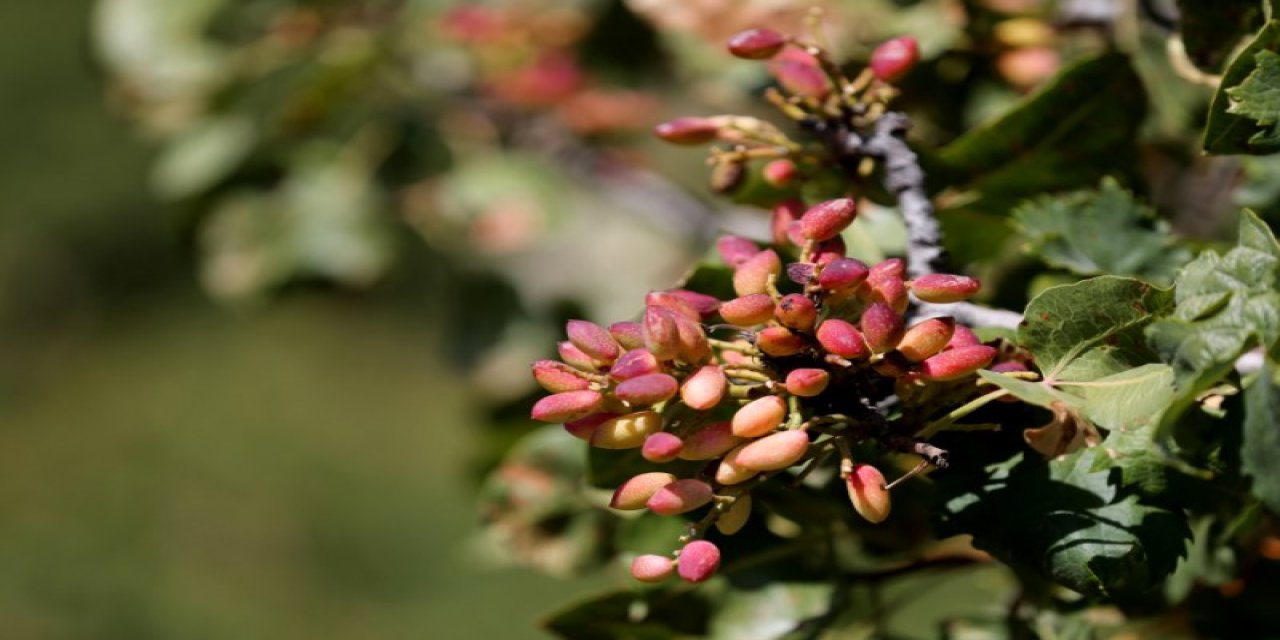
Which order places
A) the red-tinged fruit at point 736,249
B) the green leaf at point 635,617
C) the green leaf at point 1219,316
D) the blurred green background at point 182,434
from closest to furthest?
the green leaf at point 1219,316 → the red-tinged fruit at point 736,249 → the green leaf at point 635,617 → the blurred green background at point 182,434

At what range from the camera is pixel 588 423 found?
0.46 m

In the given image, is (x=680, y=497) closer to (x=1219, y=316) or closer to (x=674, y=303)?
(x=674, y=303)

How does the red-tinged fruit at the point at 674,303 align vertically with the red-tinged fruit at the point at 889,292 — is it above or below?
above

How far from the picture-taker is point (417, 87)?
1457 mm

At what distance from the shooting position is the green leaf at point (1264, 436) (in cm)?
41

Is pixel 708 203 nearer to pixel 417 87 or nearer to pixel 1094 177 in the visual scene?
pixel 417 87

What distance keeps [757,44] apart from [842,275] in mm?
168

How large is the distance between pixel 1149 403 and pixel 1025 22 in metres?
0.43

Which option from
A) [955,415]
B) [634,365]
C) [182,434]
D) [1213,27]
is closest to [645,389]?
[634,365]

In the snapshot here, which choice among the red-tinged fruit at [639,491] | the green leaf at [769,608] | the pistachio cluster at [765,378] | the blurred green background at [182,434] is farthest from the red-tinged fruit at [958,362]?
the blurred green background at [182,434]

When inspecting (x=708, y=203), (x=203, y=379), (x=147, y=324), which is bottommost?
(x=708, y=203)

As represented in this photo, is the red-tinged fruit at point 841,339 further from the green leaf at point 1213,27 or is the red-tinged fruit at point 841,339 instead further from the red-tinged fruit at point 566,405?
the green leaf at point 1213,27

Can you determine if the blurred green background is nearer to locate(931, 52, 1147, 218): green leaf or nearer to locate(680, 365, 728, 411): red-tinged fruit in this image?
locate(931, 52, 1147, 218): green leaf

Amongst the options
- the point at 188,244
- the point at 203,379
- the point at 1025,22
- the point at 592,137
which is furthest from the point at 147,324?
the point at 1025,22
